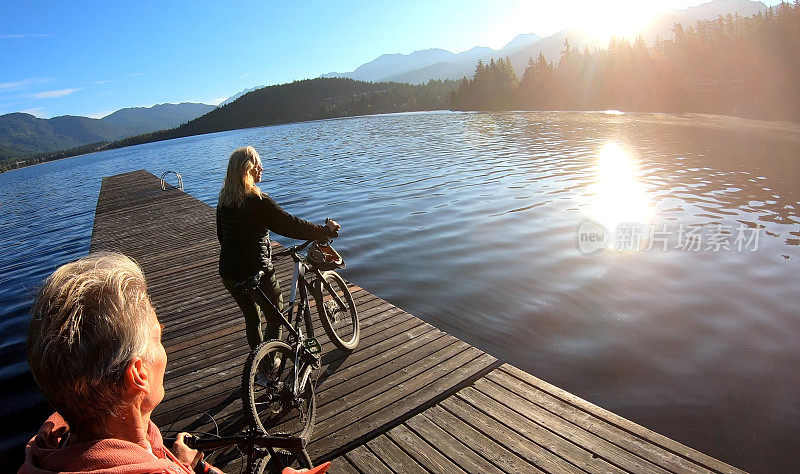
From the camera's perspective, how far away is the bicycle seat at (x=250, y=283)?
14.5ft

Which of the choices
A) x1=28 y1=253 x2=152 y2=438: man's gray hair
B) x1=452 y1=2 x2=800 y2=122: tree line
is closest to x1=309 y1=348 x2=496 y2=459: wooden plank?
x1=28 y1=253 x2=152 y2=438: man's gray hair

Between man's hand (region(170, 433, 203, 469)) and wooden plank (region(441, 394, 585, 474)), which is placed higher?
man's hand (region(170, 433, 203, 469))

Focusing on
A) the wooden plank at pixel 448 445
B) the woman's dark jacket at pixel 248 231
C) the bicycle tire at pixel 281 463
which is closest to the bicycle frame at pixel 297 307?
the woman's dark jacket at pixel 248 231

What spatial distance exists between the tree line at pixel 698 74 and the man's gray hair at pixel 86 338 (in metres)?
52.4

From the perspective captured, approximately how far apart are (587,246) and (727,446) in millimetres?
6657

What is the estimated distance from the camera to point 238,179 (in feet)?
15.0

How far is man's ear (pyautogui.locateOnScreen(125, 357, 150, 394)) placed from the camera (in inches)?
61.0

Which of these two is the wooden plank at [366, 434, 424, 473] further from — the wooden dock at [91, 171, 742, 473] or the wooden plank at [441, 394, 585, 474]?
the wooden plank at [441, 394, 585, 474]

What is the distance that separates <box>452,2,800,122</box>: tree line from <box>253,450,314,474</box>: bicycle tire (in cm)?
5097

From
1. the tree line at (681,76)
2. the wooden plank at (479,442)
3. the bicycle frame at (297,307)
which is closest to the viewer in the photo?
the wooden plank at (479,442)

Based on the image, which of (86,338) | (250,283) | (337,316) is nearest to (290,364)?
(250,283)

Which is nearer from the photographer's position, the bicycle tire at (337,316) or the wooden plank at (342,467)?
the wooden plank at (342,467)

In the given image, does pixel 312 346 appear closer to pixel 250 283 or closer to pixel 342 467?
pixel 250 283

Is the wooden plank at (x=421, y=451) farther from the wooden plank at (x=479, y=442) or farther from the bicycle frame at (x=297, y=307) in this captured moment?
the bicycle frame at (x=297, y=307)
